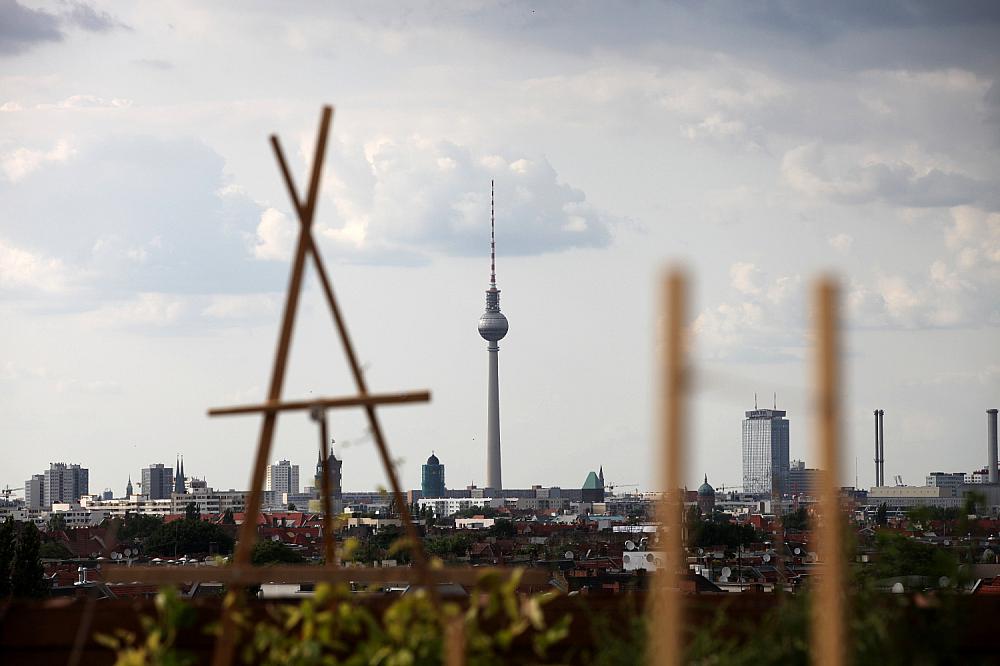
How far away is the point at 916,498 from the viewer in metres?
196

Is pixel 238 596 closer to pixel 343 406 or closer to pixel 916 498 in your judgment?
pixel 343 406

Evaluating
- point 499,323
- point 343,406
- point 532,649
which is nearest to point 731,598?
point 532,649

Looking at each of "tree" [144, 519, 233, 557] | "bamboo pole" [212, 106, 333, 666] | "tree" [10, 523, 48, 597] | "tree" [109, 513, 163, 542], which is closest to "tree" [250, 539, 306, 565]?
"tree" [10, 523, 48, 597]

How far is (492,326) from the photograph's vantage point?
7485 inches

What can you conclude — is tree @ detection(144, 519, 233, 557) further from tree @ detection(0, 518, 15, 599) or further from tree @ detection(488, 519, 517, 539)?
tree @ detection(0, 518, 15, 599)

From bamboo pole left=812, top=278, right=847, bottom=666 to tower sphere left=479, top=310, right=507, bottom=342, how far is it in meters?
186

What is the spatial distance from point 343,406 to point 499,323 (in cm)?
18619

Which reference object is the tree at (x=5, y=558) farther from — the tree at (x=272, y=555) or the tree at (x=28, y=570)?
the tree at (x=272, y=555)

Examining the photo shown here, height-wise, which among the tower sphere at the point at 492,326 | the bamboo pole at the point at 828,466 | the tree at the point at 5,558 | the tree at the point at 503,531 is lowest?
the tree at the point at 503,531

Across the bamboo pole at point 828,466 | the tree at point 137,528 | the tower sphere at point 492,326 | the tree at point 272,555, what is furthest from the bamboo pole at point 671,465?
the tower sphere at point 492,326

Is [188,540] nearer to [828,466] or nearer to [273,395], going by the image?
[273,395]

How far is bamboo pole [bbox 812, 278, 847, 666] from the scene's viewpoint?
3.23 m

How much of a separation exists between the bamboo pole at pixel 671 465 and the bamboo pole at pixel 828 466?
314 millimetres

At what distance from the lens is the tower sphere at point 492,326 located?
19050cm
